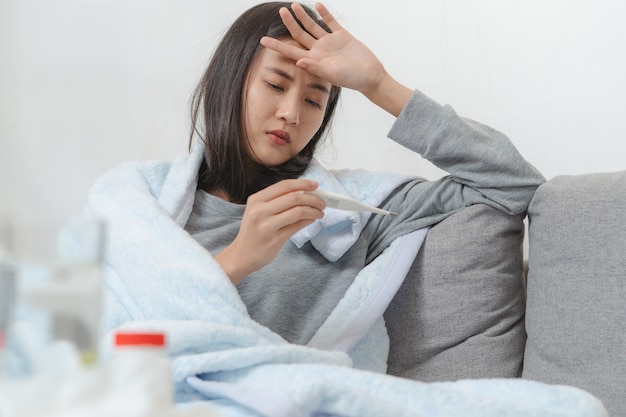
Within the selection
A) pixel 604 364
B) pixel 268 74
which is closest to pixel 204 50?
pixel 268 74

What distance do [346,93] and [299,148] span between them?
539mm

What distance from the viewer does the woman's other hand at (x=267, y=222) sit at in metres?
1.13

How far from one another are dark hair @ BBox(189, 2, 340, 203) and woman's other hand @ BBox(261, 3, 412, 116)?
45mm

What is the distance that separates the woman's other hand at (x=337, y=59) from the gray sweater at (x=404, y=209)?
0.05m

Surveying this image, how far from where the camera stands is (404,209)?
1361mm

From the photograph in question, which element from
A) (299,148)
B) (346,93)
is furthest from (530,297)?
(346,93)

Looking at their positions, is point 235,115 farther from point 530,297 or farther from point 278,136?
point 530,297

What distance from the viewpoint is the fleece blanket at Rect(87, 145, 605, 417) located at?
0.82 m

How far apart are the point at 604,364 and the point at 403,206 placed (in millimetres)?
422

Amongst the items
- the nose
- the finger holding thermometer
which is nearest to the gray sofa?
the finger holding thermometer

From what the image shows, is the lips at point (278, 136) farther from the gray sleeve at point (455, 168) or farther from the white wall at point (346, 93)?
the white wall at point (346, 93)

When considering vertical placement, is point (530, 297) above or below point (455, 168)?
below

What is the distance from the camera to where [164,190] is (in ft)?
4.29

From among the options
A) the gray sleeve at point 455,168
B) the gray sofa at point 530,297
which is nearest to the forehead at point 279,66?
the gray sleeve at point 455,168
